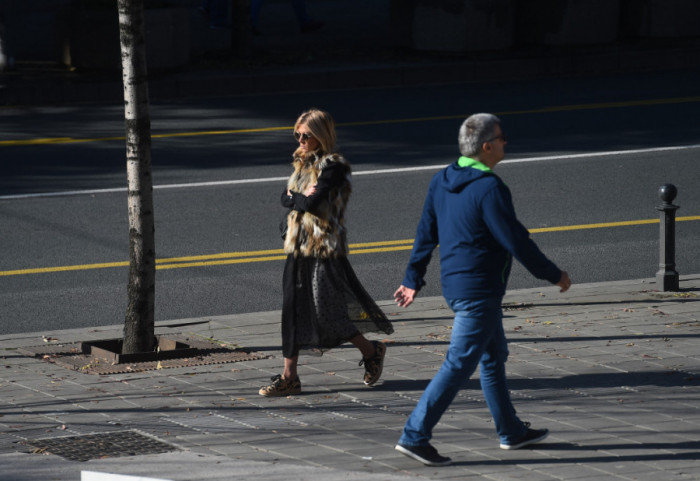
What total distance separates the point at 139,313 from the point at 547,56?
14298 mm

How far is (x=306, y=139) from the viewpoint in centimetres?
735

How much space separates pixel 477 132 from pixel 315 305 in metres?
1.90

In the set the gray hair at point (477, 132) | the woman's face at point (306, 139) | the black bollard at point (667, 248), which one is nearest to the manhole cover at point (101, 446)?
the woman's face at point (306, 139)

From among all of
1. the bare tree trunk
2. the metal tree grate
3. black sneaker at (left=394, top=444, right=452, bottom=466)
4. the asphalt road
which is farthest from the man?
the asphalt road

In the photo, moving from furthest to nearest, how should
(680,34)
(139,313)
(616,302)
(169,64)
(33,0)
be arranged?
(33,0), (680,34), (169,64), (616,302), (139,313)

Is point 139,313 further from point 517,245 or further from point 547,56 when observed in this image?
point 547,56

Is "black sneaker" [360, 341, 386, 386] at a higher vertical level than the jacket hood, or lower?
lower

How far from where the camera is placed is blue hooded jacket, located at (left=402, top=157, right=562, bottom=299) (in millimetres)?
5836

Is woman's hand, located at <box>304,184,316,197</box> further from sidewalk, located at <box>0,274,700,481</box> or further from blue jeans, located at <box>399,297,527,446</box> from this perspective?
blue jeans, located at <box>399,297,527,446</box>

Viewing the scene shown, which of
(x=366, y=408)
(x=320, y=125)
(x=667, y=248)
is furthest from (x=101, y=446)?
(x=667, y=248)

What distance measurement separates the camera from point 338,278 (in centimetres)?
745

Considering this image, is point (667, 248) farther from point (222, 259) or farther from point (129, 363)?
point (129, 363)

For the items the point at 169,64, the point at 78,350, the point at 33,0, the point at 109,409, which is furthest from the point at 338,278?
the point at 33,0

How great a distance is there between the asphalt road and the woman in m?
2.37
